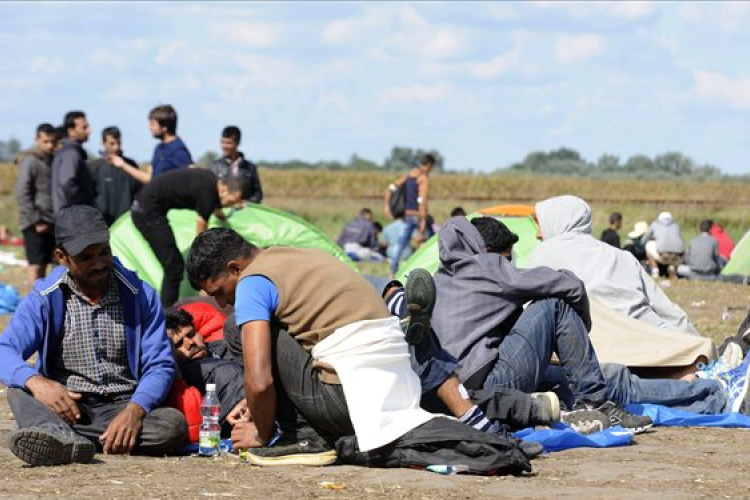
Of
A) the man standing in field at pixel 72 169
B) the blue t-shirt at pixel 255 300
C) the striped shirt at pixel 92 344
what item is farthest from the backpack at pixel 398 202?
the blue t-shirt at pixel 255 300

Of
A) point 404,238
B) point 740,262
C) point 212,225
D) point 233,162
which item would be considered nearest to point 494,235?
point 212,225

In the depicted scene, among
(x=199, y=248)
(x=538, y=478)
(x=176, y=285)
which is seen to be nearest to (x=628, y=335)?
(x=538, y=478)

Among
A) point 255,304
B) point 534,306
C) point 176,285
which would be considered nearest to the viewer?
point 255,304

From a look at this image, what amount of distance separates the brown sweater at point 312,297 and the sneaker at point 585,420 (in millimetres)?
1683

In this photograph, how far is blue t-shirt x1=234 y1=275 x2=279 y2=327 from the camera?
20.4 feet

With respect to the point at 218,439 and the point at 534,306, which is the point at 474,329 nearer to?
the point at 534,306

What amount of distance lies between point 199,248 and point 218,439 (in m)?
1.02

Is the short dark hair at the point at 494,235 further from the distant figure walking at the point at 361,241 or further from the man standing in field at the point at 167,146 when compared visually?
the distant figure walking at the point at 361,241

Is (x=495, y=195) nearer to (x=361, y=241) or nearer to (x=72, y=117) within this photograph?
(x=361, y=241)

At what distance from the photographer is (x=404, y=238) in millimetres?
22156

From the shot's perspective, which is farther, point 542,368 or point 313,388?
point 542,368

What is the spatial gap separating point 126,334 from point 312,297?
3.71 ft

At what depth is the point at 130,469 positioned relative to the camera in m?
6.39

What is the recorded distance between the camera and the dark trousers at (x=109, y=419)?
6.75m
